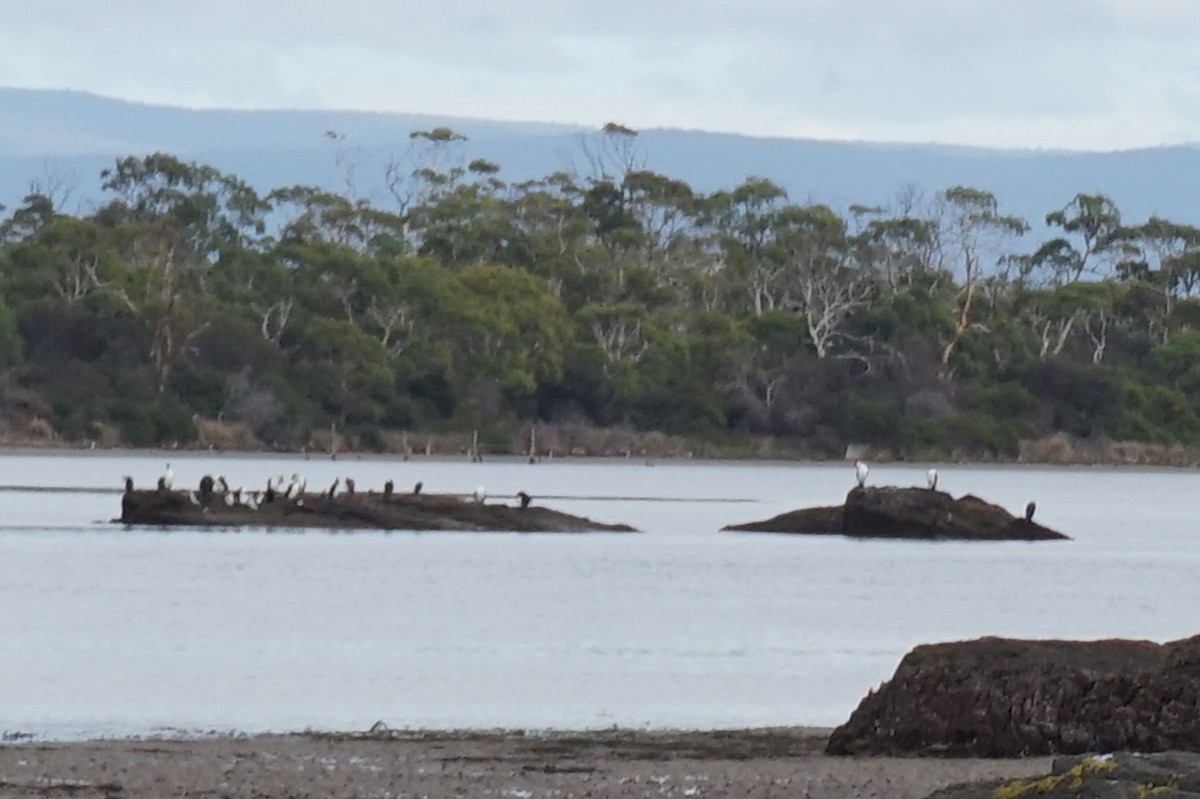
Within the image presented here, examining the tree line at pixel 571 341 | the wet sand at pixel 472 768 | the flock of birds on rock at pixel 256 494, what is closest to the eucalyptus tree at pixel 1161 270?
the tree line at pixel 571 341

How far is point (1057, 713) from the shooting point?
16500 millimetres

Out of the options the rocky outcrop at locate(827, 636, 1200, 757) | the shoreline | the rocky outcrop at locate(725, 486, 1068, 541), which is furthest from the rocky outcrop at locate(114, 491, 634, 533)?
the shoreline

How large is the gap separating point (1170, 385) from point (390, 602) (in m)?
69.2

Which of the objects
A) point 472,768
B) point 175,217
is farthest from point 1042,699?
point 175,217

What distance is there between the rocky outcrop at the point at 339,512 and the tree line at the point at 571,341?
40340 millimetres

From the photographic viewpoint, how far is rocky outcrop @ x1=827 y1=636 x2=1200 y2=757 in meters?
16.2

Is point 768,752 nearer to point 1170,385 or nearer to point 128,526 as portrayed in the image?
point 128,526

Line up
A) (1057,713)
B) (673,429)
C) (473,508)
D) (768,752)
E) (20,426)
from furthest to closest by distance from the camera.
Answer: (673,429) < (20,426) < (473,508) < (768,752) < (1057,713)

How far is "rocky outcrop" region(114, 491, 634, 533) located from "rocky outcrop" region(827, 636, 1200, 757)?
105ft

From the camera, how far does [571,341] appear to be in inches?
3824

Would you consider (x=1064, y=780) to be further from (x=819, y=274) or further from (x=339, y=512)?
(x=819, y=274)

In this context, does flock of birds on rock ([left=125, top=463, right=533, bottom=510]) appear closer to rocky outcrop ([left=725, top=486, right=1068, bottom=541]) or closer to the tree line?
rocky outcrop ([left=725, top=486, right=1068, bottom=541])

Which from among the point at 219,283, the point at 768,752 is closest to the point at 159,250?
the point at 219,283

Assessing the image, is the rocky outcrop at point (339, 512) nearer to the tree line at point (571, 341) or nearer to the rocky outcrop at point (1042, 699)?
the rocky outcrop at point (1042, 699)
